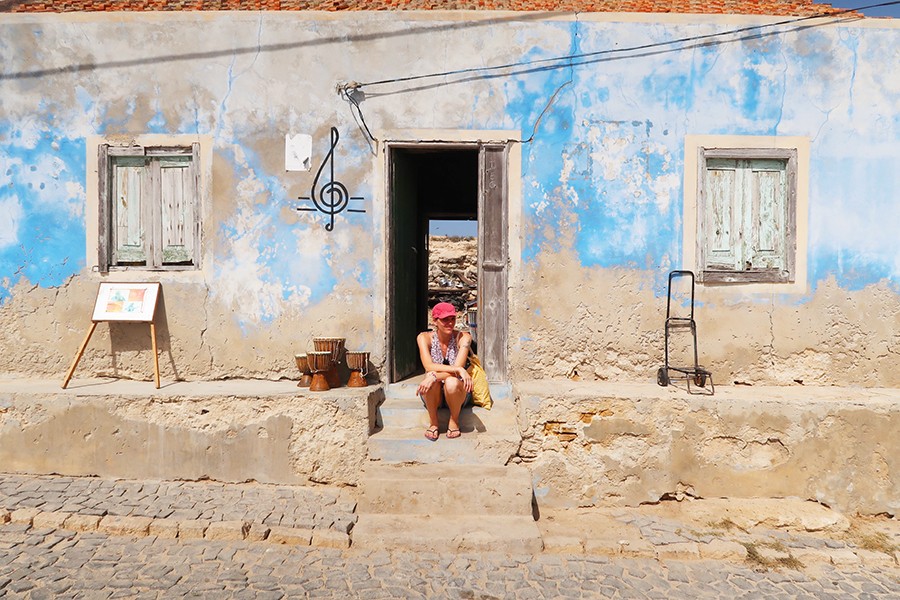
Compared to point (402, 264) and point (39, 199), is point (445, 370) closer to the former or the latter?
point (402, 264)

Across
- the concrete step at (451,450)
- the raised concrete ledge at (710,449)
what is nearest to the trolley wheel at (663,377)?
the raised concrete ledge at (710,449)

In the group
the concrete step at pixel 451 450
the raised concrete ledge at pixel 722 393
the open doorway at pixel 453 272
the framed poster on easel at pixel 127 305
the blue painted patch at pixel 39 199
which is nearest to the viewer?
the concrete step at pixel 451 450

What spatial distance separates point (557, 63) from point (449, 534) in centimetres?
416

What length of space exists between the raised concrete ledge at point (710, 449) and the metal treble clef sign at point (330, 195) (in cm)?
240

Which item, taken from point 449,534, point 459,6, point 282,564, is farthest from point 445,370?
point 459,6

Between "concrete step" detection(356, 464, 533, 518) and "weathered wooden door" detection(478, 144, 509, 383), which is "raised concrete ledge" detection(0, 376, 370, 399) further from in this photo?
"weathered wooden door" detection(478, 144, 509, 383)

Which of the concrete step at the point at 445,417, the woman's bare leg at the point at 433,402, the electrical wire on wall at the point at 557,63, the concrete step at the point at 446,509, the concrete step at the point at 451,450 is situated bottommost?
the concrete step at the point at 446,509

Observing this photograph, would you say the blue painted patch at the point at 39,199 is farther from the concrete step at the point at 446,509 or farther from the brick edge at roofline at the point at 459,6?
the concrete step at the point at 446,509

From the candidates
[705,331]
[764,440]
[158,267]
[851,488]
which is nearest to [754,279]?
[705,331]

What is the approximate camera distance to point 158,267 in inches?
235

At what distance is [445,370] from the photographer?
16.6 feet

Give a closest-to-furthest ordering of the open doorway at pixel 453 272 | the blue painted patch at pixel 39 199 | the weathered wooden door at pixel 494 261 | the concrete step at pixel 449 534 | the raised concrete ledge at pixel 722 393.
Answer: the concrete step at pixel 449 534 < the raised concrete ledge at pixel 722 393 < the weathered wooden door at pixel 494 261 < the blue painted patch at pixel 39 199 < the open doorway at pixel 453 272

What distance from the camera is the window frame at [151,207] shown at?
5.87 m

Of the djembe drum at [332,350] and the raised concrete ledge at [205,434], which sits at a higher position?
the djembe drum at [332,350]
